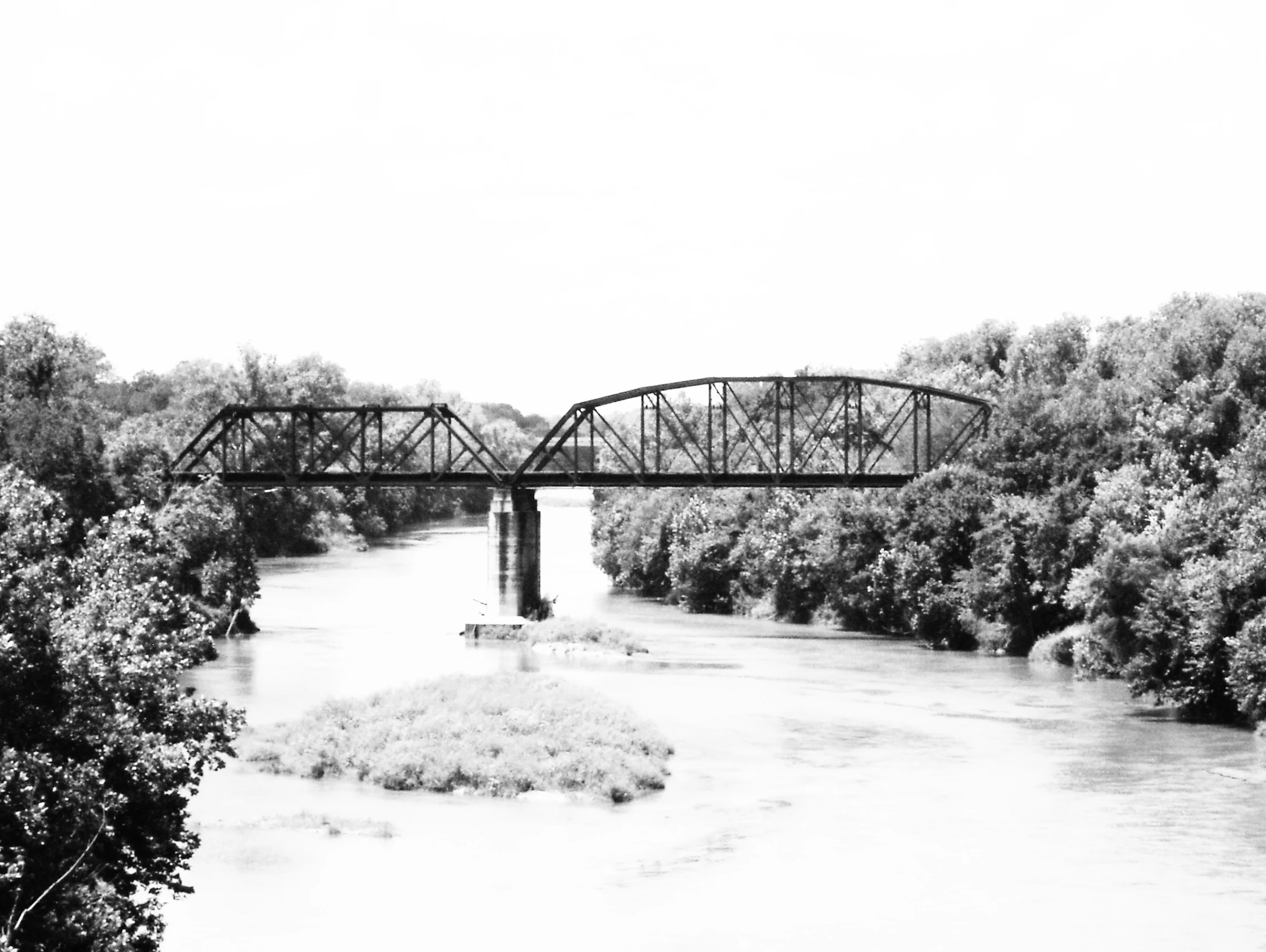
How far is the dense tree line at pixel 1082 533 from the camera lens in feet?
218

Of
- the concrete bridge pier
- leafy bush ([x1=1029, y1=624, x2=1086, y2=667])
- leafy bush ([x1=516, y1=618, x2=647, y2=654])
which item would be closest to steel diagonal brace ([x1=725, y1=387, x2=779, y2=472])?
leafy bush ([x1=516, y1=618, x2=647, y2=654])

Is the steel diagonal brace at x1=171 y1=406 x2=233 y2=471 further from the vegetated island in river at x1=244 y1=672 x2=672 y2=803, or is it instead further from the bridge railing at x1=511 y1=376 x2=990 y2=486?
the vegetated island in river at x1=244 y1=672 x2=672 y2=803

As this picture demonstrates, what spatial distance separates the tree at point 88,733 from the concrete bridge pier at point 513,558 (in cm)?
7124

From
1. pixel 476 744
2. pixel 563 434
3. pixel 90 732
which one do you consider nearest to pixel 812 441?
pixel 563 434

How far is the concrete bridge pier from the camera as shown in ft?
340

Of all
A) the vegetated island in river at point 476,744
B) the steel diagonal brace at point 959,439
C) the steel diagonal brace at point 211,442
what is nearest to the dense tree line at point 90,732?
the vegetated island in river at point 476,744

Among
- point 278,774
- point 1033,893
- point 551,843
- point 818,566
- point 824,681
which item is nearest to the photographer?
point 1033,893

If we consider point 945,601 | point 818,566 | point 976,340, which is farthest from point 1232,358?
point 976,340

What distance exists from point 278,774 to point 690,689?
2466 cm

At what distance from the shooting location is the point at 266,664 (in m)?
84.8

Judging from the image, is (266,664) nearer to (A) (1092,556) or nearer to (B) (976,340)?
(A) (1092,556)

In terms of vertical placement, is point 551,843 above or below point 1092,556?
below

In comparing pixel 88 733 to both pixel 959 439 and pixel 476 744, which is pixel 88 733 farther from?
pixel 959 439

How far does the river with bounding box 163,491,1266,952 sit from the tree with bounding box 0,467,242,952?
350 inches
